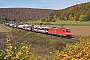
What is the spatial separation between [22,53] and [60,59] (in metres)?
1.33

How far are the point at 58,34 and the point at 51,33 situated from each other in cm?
505

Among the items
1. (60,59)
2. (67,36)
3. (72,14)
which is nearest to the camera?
(60,59)

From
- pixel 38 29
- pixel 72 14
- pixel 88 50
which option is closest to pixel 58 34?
pixel 38 29

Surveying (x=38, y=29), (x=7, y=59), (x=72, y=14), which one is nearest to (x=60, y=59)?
(x=7, y=59)

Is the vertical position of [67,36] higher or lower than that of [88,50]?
lower

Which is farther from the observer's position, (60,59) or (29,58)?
(60,59)

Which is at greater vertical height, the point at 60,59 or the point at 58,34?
the point at 60,59

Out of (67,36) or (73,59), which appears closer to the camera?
(73,59)

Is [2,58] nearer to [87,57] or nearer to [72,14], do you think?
[87,57]

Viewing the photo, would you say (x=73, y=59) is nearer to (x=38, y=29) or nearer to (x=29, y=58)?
(x=29, y=58)

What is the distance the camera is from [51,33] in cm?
5203

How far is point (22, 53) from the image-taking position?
548 centimetres

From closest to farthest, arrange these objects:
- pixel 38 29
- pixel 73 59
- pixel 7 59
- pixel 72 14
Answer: pixel 7 59 → pixel 73 59 → pixel 38 29 → pixel 72 14

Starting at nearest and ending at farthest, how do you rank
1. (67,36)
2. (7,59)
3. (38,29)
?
(7,59) < (67,36) < (38,29)
